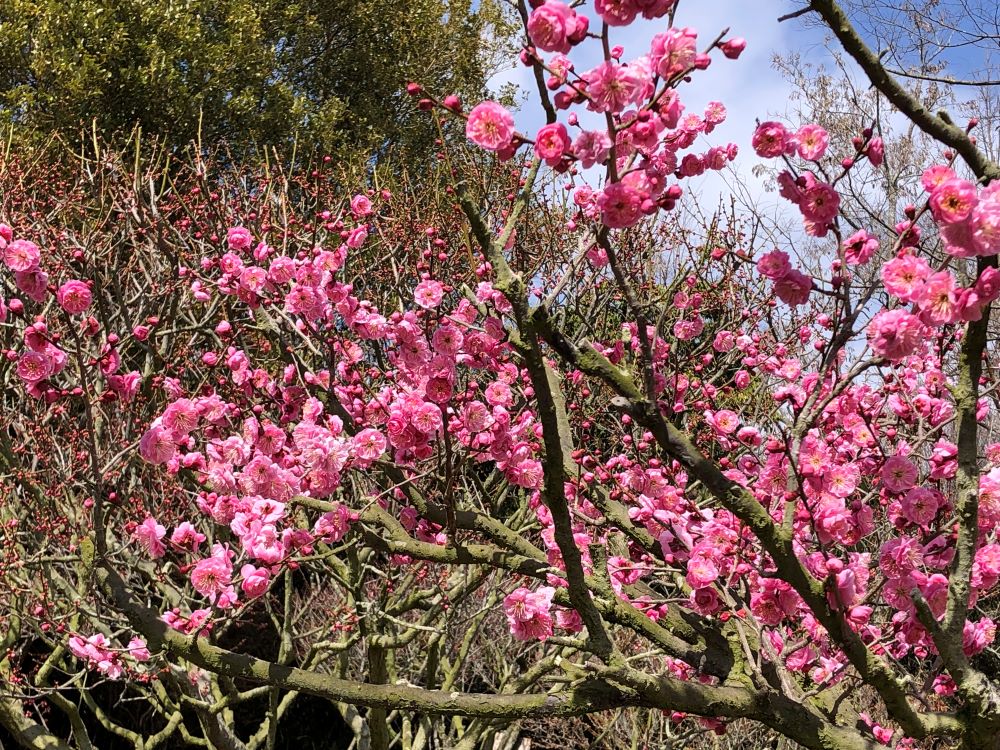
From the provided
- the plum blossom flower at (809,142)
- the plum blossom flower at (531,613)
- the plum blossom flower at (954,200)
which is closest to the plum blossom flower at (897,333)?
the plum blossom flower at (954,200)

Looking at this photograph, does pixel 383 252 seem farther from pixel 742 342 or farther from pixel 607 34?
pixel 607 34

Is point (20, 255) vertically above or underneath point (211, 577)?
above

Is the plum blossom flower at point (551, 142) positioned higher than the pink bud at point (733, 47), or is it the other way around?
the pink bud at point (733, 47)

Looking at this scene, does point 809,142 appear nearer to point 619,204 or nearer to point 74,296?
point 619,204

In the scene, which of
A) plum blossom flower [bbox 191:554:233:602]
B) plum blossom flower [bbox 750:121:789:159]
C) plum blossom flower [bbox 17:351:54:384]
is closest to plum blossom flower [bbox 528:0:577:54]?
plum blossom flower [bbox 750:121:789:159]

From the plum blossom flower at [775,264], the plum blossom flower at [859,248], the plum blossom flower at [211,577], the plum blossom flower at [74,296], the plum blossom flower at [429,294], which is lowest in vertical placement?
the plum blossom flower at [211,577]

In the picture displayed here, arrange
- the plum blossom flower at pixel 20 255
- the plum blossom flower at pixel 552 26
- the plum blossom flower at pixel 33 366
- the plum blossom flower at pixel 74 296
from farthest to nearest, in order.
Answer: the plum blossom flower at pixel 74 296 → the plum blossom flower at pixel 33 366 → the plum blossom flower at pixel 20 255 → the plum blossom flower at pixel 552 26

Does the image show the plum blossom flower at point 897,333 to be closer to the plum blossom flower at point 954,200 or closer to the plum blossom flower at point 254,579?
the plum blossom flower at point 954,200

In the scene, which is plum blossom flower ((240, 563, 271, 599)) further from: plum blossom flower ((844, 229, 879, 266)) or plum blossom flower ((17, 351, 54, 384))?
plum blossom flower ((844, 229, 879, 266))

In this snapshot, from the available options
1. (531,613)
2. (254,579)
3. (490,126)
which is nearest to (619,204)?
(490,126)

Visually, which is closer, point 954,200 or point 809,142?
point 954,200

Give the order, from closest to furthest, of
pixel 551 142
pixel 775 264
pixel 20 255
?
1. pixel 551 142
2. pixel 775 264
3. pixel 20 255

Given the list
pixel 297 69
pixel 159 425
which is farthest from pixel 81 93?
pixel 159 425

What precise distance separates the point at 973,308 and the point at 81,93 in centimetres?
951
